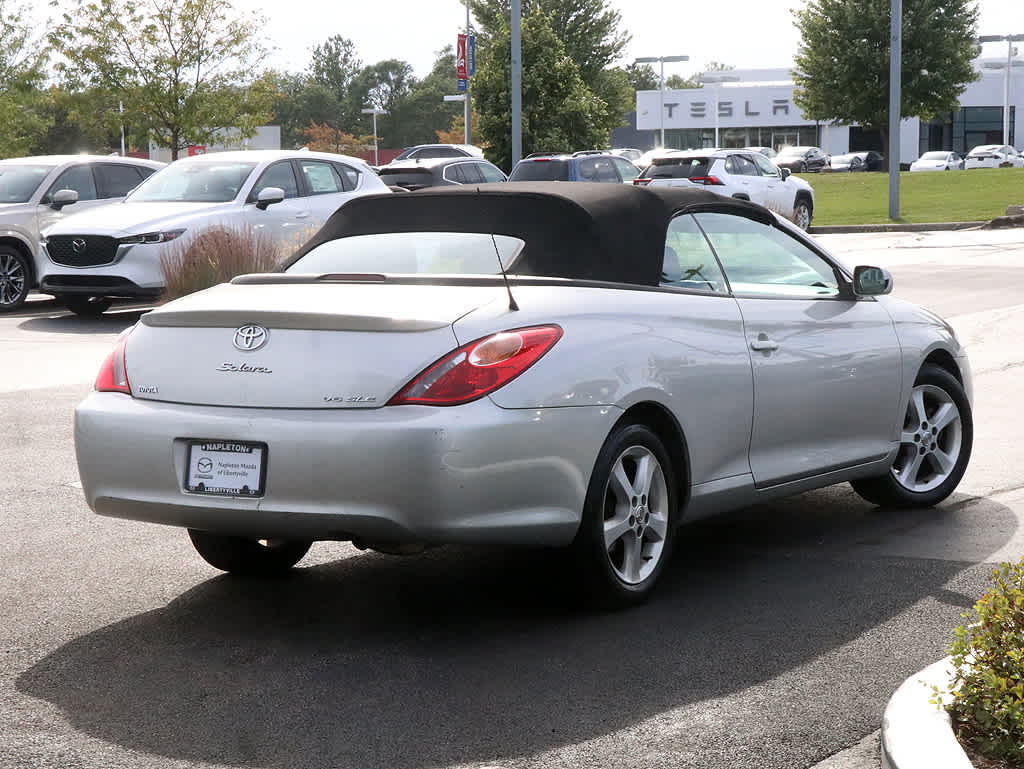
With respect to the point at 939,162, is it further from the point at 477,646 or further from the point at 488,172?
the point at 477,646

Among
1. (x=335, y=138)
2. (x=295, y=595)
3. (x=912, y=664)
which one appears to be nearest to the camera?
(x=912, y=664)

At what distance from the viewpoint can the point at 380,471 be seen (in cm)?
473

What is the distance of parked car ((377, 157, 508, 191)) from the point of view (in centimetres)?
2661

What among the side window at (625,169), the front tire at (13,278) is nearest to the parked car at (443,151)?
the side window at (625,169)

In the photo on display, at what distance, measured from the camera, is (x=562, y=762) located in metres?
3.92

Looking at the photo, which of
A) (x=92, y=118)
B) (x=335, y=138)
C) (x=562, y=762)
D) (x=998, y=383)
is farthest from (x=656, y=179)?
(x=335, y=138)

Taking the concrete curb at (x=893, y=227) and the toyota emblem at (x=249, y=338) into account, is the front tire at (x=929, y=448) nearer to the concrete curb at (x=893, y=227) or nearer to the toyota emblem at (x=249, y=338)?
the toyota emblem at (x=249, y=338)

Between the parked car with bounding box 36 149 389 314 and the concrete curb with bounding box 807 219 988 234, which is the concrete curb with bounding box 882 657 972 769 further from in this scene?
the concrete curb with bounding box 807 219 988 234

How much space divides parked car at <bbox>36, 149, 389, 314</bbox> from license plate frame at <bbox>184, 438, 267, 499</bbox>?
1135 cm

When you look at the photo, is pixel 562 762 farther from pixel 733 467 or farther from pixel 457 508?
pixel 733 467

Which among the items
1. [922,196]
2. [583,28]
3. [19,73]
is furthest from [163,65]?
[583,28]

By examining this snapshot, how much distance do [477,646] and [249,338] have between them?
1273mm

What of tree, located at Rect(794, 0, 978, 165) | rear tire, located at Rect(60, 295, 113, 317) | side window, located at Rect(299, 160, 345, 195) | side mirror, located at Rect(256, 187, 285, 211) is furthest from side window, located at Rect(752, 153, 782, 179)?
tree, located at Rect(794, 0, 978, 165)

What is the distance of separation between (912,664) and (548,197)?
7.20ft
